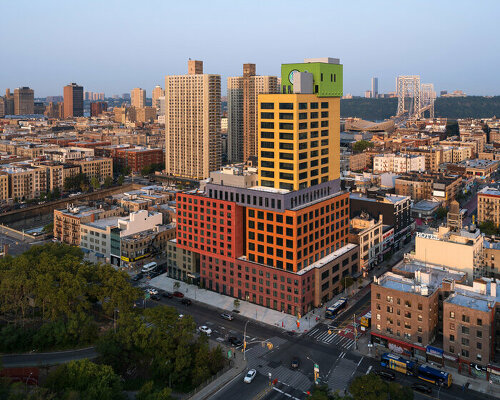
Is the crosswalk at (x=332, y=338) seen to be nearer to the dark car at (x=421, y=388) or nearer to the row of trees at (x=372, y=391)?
the dark car at (x=421, y=388)

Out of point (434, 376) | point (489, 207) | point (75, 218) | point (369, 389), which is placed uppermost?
point (489, 207)

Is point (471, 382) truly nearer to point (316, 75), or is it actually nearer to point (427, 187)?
point (316, 75)

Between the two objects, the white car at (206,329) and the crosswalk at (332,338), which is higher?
the white car at (206,329)

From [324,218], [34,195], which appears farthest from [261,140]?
[34,195]

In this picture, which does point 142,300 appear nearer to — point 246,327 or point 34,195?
point 246,327

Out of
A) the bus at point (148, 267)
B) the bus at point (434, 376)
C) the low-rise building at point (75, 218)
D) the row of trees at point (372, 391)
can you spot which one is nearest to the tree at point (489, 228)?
the bus at point (434, 376)

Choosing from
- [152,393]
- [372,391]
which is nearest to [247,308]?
[152,393]

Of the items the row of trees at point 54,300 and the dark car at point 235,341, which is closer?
the row of trees at point 54,300

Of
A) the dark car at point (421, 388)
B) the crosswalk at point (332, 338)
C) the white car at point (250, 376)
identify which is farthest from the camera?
the crosswalk at point (332, 338)

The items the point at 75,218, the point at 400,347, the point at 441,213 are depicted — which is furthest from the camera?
the point at 441,213
